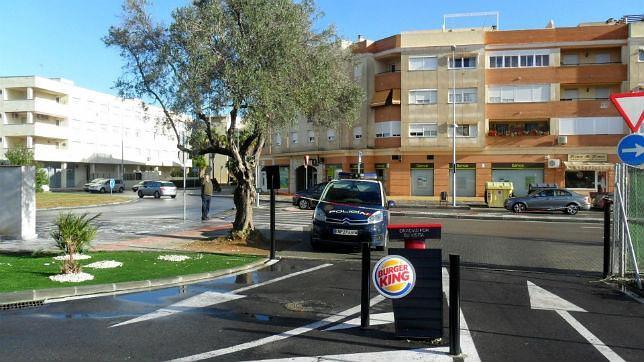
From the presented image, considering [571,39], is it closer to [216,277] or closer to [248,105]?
[248,105]

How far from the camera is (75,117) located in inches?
2707

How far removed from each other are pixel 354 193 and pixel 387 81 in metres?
31.7

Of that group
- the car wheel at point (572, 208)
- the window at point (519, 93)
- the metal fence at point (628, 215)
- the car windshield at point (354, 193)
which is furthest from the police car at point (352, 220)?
the window at point (519, 93)

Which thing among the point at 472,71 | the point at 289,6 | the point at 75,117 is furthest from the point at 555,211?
the point at 75,117

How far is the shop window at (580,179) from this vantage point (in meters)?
39.8

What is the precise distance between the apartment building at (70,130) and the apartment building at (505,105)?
24.0 metres

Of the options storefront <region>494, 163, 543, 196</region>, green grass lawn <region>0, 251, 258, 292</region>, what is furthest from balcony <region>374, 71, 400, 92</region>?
green grass lawn <region>0, 251, 258, 292</region>

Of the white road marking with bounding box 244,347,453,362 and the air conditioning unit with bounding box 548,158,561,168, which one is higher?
the air conditioning unit with bounding box 548,158,561,168

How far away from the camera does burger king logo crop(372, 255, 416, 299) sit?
5.40 meters

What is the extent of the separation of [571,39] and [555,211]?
1677 cm

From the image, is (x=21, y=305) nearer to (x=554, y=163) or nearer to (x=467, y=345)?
(x=467, y=345)

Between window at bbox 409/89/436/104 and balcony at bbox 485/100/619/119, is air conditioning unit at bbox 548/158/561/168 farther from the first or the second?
window at bbox 409/89/436/104

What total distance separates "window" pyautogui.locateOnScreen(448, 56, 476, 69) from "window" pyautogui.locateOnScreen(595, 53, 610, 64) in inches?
373

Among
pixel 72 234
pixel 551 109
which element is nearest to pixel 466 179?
pixel 551 109
